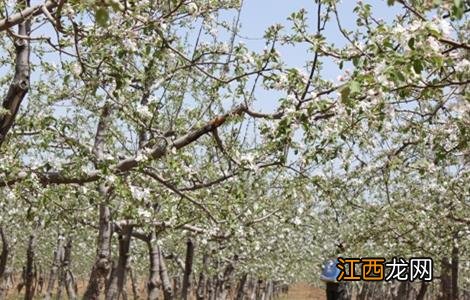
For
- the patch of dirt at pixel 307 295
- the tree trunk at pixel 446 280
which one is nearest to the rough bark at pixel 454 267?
the tree trunk at pixel 446 280

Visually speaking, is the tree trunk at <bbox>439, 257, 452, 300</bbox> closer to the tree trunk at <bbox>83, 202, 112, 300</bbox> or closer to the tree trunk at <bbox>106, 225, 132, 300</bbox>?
the tree trunk at <bbox>106, 225, 132, 300</bbox>

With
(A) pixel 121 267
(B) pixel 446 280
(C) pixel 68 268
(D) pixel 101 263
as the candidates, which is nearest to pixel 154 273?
(A) pixel 121 267

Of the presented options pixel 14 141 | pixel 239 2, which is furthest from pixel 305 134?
pixel 14 141

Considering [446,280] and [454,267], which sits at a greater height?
[454,267]

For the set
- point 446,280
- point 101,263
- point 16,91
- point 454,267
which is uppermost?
point 16,91

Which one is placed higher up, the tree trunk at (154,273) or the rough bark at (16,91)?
the rough bark at (16,91)

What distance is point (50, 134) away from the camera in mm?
7969

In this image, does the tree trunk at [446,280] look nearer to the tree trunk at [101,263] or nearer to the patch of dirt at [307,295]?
the tree trunk at [101,263]

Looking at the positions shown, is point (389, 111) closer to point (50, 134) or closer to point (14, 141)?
point (50, 134)

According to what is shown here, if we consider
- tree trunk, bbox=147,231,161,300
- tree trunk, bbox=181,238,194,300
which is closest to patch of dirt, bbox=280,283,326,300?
tree trunk, bbox=181,238,194,300

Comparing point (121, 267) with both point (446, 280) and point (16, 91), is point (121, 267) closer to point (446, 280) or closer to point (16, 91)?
point (16, 91)

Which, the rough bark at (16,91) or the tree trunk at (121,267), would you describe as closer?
the rough bark at (16,91)

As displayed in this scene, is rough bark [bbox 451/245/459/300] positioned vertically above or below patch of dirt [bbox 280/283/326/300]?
below

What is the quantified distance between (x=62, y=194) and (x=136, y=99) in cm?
213
